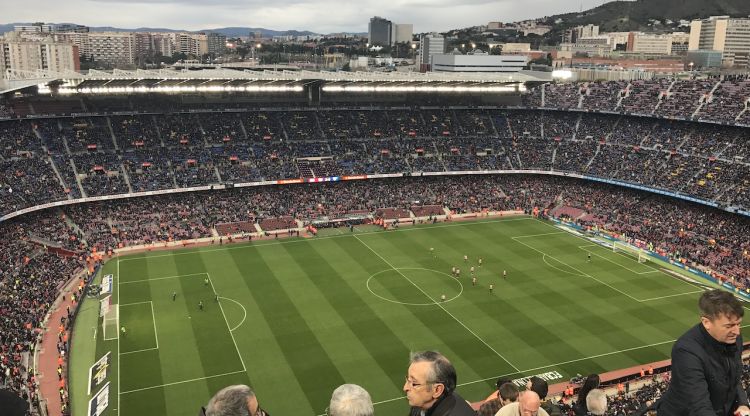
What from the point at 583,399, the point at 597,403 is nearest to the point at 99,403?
the point at 583,399

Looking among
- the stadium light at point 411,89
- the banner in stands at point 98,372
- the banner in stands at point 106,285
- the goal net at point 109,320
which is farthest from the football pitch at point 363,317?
the stadium light at point 411,89

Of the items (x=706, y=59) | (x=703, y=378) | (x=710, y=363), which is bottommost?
(x=703, y=378)

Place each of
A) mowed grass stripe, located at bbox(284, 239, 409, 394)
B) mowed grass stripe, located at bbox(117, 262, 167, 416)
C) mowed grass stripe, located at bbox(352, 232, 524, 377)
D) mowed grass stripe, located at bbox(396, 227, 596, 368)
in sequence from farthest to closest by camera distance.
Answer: mowed grass stripe, located at bbox(396, 227, 596, 368), mowed grass stripe, located at bbox(352, 232, 524, 377), mowed grass stripe, located at bbox(284, 239, 409, 394), mowed grass stripe, located at bbox(117, 262, 167, 416)

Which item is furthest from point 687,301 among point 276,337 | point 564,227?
point 276,337

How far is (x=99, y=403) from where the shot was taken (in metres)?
30.8

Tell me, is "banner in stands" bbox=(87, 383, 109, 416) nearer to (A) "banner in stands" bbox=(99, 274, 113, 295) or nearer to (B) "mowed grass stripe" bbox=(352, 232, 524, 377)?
(A) "banner in stands" bbox=(99, 274, 113, 295)

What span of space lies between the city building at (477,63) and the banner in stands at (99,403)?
137 m

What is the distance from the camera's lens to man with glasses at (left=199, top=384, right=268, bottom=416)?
5164mm

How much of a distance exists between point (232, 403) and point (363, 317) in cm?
3834

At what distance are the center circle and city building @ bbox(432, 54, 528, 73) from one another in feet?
369

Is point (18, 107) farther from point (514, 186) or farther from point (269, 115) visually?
point (514, 186)

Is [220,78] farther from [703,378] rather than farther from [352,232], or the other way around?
[703,378]

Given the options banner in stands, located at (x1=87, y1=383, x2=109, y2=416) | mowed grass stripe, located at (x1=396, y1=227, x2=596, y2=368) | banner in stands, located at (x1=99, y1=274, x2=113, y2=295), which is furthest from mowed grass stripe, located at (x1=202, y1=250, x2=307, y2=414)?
mowed grass stripe, located at (x1=396, y1=227, x2=596, y2=368)

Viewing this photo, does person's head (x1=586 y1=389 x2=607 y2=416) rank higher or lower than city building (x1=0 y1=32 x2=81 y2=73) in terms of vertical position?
lower
